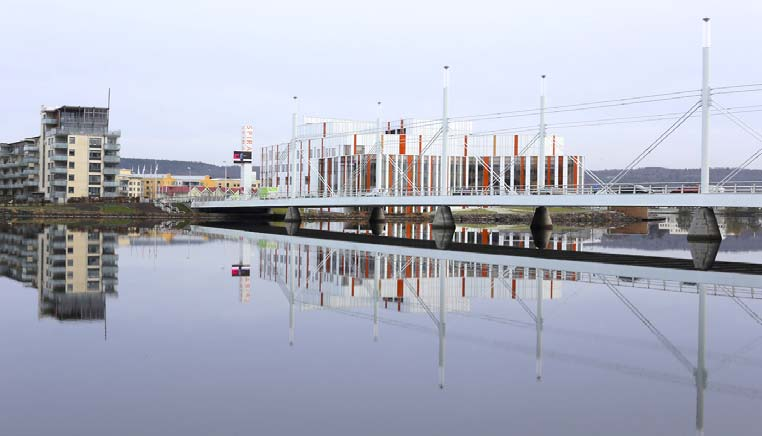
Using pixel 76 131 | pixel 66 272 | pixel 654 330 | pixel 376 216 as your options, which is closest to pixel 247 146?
pixel 76 131

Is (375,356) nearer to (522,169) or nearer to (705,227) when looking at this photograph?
(705,227)

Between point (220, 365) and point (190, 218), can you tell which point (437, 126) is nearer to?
point (190, 218)

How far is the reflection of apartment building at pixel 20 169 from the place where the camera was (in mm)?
134125

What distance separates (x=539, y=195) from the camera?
5956cm

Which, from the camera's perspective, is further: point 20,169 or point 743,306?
point 20,169

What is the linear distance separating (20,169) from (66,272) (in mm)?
122314

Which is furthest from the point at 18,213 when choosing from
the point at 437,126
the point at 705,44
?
the point at 705,44

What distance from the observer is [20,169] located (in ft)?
458

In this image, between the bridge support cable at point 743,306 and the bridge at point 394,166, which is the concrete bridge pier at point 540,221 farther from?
the bridge support cable at point 743,306

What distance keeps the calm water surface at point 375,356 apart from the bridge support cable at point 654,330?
0.26ft

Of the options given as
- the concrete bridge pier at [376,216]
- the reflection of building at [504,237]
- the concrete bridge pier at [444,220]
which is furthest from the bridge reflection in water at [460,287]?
the concrete bridge pier at [376,216]

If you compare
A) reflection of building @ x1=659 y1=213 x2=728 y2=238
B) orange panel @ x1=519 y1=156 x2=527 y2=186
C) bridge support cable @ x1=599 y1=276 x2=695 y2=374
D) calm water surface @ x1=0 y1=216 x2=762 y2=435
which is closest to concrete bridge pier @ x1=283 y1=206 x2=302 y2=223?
orange panel @ x1=519 y1=156 x2=527 y2=186

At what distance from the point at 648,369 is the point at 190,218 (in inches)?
3942

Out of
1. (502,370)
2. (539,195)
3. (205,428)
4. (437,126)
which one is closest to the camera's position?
(205,428)
